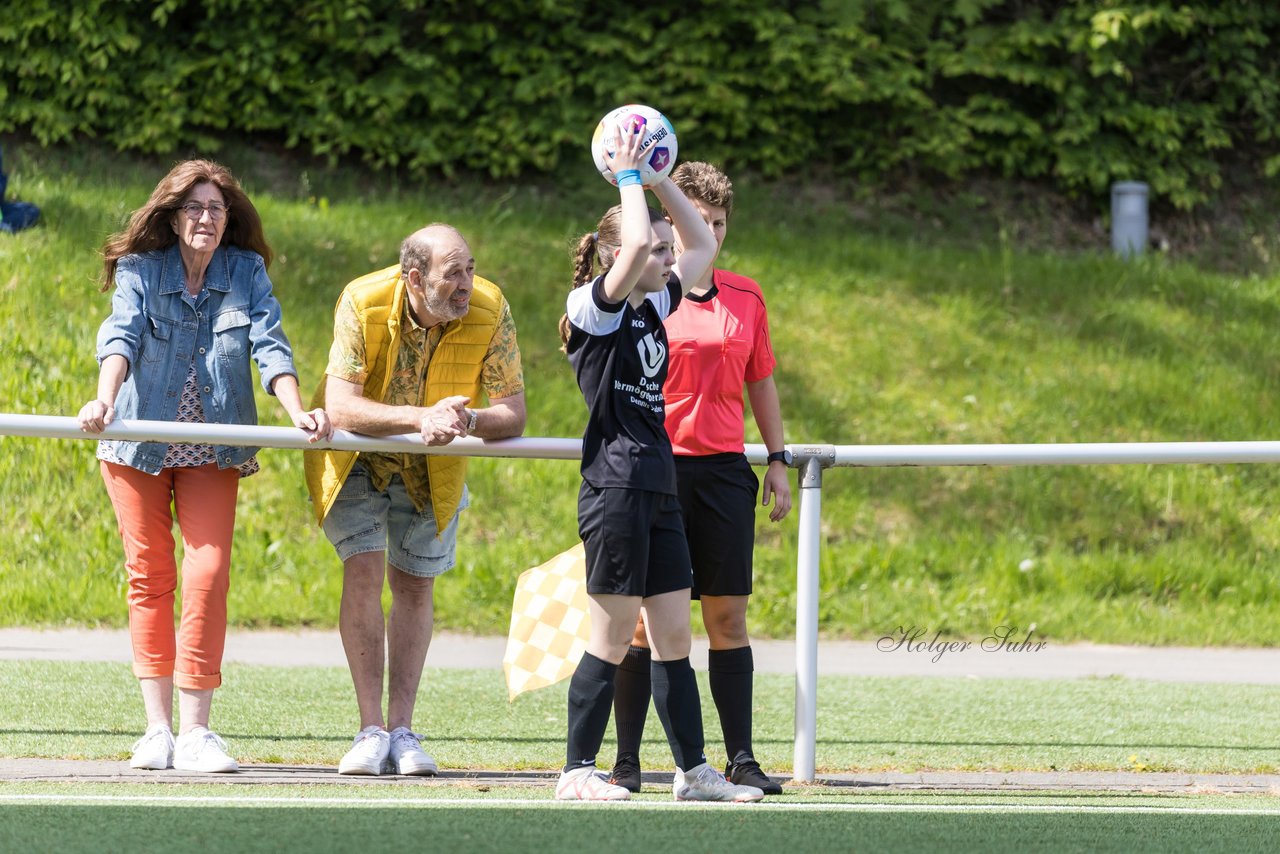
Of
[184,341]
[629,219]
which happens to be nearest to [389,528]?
[184,341]

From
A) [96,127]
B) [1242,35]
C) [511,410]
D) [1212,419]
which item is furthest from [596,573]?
[1242,35]

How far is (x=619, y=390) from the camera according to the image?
150 inches

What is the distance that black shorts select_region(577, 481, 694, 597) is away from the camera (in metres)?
3.78

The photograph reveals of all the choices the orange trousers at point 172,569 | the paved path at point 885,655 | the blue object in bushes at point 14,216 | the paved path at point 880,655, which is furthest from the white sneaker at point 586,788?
the blue object in bushes at point 14,216

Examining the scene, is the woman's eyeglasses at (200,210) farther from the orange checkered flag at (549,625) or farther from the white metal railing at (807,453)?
the orange checkered flag at (549,625)

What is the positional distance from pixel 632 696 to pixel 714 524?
1.66 feet

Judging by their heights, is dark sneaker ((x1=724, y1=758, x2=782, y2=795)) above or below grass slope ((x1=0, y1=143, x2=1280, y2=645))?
below

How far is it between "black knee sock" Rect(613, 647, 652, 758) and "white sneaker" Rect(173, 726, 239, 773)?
3.44 feet

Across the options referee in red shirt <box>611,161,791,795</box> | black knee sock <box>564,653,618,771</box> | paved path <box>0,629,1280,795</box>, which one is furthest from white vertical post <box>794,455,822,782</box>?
paved path <box>0,629,1280,795</box>

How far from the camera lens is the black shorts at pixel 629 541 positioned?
3.78 metres

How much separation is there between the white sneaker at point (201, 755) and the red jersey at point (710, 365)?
1465 mm

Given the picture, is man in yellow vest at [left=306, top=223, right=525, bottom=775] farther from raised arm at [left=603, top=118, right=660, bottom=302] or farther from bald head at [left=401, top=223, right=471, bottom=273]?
raised arm at [left=603, top=118, right=660, bottom=302]

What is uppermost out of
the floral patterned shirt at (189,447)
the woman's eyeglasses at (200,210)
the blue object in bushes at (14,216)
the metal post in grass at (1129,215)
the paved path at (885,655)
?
the metal post in grass at (1129,215)

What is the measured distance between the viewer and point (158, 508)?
4383 millimetres
